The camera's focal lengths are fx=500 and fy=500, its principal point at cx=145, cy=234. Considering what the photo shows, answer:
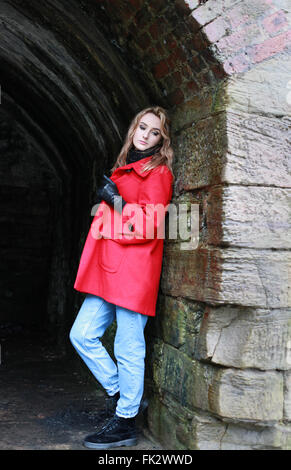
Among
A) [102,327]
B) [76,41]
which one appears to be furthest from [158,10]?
[102,327]

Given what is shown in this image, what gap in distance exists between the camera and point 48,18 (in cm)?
332

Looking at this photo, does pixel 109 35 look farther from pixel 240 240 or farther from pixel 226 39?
pixel 240 240

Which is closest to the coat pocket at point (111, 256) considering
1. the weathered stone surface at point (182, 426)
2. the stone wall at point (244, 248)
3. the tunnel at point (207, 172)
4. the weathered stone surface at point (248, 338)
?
the tunnel at point (207, 172)

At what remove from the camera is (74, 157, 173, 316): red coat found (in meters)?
2.64

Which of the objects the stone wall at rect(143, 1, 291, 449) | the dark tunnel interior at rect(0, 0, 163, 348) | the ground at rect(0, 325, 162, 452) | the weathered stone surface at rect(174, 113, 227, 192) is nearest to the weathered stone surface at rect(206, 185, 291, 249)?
the stone wall at rect(143, 1, 291, 449)

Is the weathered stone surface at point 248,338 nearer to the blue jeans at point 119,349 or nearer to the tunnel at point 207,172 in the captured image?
the tunnel at point 207,172

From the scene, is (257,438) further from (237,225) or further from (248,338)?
(237,225)

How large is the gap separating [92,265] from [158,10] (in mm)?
1387

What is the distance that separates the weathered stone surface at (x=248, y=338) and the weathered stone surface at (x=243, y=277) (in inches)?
2.8

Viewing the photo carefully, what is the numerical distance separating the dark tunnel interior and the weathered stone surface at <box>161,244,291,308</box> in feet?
3.94

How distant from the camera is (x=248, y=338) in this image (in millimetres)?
2389

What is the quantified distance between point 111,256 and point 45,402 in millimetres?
1484

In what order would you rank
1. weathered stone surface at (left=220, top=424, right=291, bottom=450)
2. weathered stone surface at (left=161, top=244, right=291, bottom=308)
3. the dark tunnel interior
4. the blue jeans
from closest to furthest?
weathered stone surface at (left=161, top=244, right=291, bottom=308)
weathered stone surface at (left=220, top=424, right=291, bottom=450)
the blue jeans
the dark tunnel interior

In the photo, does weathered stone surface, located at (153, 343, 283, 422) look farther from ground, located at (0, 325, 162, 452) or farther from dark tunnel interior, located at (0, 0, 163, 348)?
dark tunnel interior, located at (0, 0, 163, 348)
